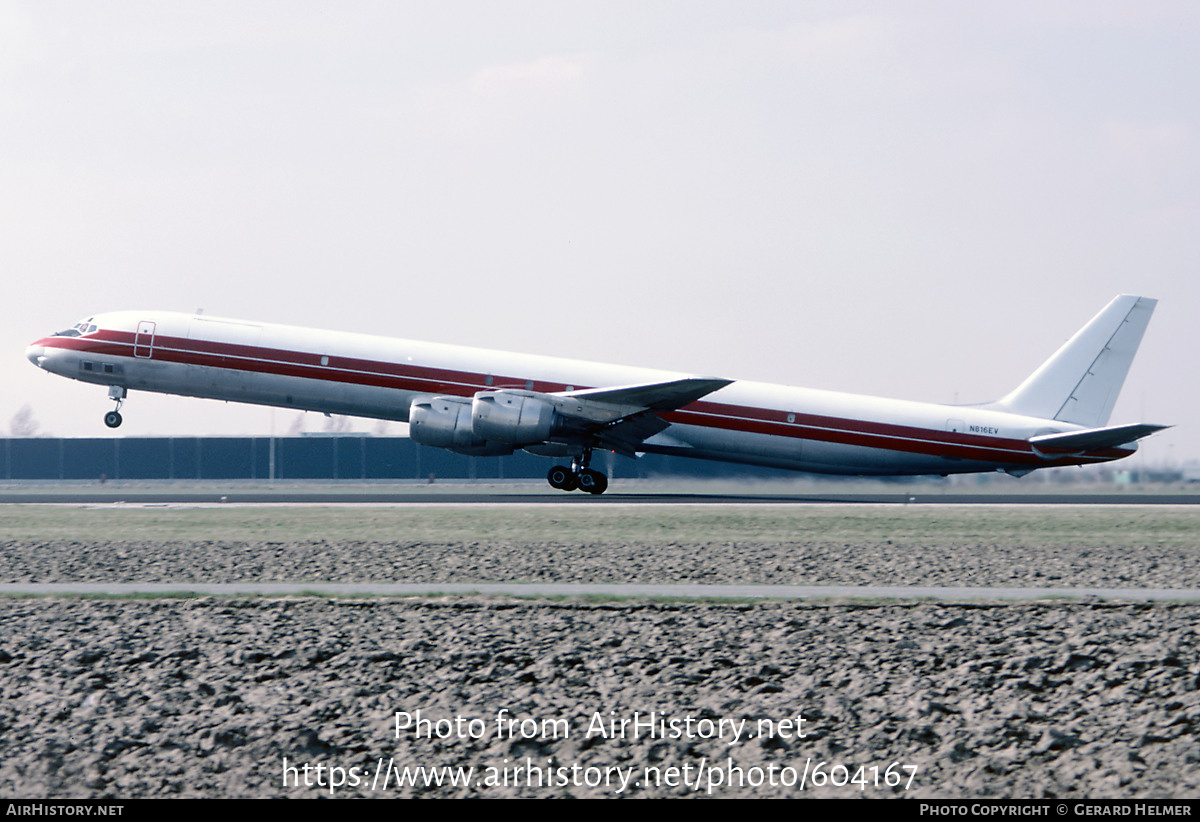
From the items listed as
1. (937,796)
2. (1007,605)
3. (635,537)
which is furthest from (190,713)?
(635,537)

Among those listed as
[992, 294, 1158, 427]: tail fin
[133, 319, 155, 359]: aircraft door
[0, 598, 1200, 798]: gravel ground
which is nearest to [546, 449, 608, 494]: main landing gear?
[133, 319, 155, 359]: aircraft door

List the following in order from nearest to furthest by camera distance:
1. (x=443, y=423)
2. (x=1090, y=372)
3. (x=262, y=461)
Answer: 1. (x=443, y=423)
2. (x=1090, y=372)
3. (x=262, y=461)

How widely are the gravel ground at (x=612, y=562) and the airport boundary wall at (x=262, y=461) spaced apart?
54.8m

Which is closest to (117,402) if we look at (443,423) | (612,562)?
(443,423)

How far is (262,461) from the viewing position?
83688 millimetres

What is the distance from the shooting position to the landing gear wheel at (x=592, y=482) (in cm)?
4238

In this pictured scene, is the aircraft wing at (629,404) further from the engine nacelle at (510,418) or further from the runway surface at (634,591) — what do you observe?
the runway surface at (634,591)

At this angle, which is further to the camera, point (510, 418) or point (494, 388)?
point (494, 388)

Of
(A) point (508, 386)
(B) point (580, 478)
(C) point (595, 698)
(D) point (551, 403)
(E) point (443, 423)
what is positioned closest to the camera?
(C) point (595, 698)

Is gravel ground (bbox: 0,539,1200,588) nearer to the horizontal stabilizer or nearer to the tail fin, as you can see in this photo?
the horizontal stabilizer

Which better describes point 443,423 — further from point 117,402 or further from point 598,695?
point 598,695

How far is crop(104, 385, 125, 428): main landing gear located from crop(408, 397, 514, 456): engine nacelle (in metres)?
10.1

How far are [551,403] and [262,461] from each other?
163ft
